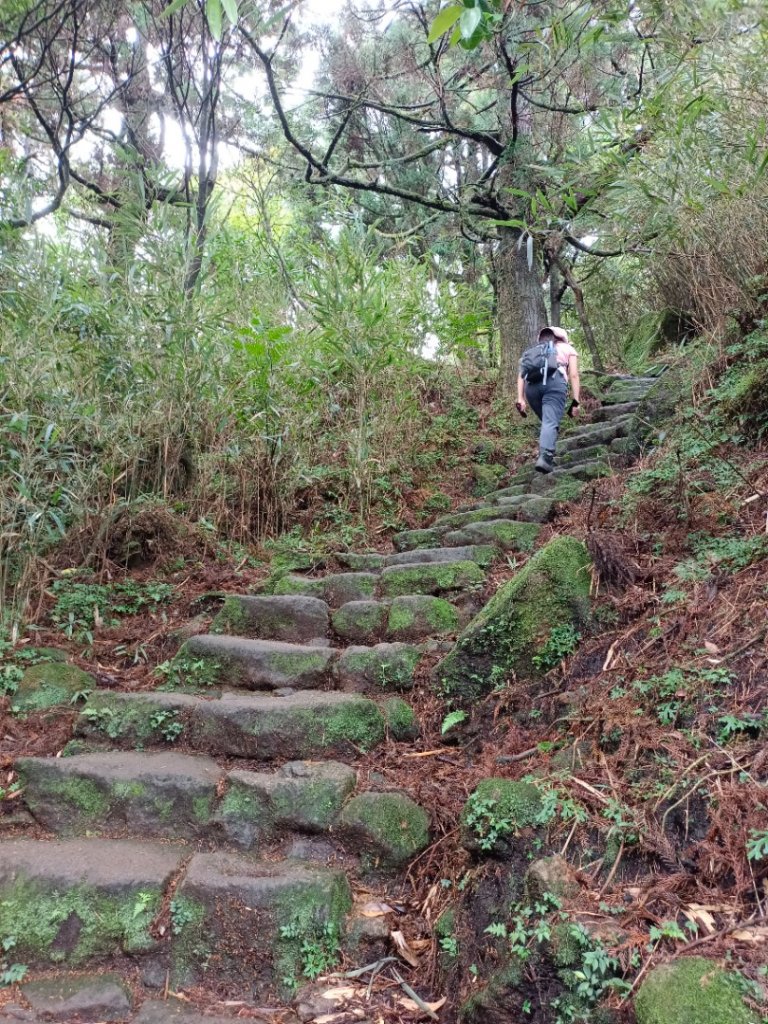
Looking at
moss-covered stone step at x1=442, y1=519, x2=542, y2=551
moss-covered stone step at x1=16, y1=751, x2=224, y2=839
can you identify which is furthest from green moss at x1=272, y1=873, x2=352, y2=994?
moss-covered stone step at x1=442, y1=519, x2=542, y2=551

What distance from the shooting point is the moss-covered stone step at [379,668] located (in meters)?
3.53

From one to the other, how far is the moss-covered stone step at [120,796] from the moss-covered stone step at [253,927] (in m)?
0.35

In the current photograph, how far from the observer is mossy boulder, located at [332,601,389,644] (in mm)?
4062

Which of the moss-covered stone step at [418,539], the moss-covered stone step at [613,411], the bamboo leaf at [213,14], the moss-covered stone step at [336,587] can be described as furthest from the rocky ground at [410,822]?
the moss-covered stone step at [613,411]

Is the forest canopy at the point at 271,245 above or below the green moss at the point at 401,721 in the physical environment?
above

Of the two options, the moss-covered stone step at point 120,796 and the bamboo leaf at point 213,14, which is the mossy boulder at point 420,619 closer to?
the moss-covered stone step at point 120,796

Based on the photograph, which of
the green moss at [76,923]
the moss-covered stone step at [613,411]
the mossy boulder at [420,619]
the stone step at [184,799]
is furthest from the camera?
the moss-covered stone step at [613,411]

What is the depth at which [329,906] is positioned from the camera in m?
2.39

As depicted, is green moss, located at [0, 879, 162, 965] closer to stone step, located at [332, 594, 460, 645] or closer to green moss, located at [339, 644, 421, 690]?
green moss, located at [339, 644, 421, 690]

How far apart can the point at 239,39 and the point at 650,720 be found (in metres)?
6.99

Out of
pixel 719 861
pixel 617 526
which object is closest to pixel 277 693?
pixel 617 526

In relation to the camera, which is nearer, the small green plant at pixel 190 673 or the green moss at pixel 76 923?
the green moss at pixel 76 923

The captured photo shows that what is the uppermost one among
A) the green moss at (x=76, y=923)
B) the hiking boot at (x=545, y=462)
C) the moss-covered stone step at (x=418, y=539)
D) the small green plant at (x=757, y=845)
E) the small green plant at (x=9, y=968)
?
the hiking boot at (x=545, y=462)

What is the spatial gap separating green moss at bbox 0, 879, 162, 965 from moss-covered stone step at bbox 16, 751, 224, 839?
0.36 metres
